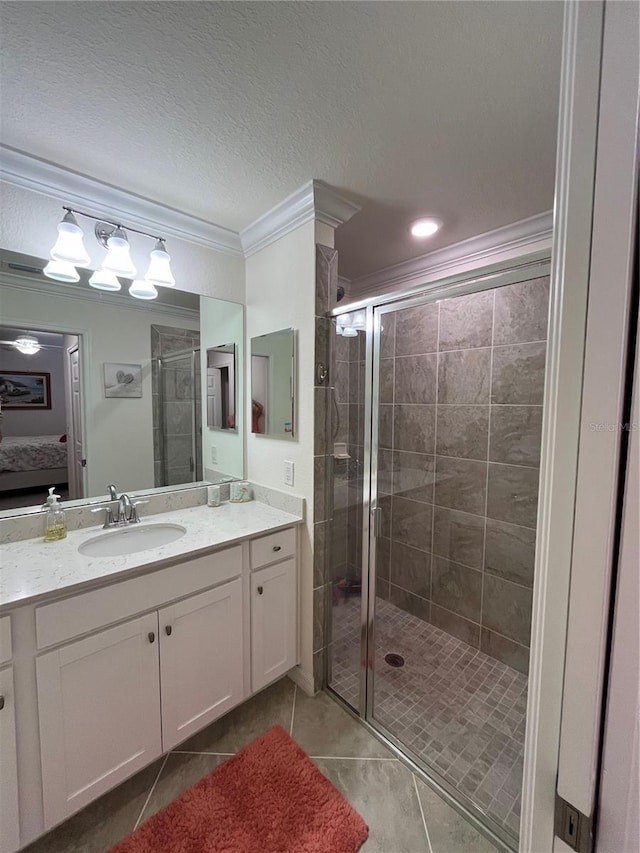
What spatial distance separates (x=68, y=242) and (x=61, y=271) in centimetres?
15

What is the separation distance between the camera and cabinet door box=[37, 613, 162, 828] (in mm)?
1080

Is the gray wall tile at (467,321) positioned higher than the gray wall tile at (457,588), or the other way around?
the gray wall tile at (467,321)

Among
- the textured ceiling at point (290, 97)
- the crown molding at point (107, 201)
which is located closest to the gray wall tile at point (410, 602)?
the textured ceiling at point (290, 97)

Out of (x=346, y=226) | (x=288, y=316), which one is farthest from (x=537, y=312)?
(x=288, y=316)

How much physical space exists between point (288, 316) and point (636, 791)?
1.77m

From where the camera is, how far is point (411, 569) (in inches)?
93.0

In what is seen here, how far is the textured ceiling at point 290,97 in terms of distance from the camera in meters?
0.87

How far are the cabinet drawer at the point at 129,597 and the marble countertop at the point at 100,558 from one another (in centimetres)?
4

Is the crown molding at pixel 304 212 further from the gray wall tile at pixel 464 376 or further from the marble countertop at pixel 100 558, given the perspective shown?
the marble countertop at pixel 100 558

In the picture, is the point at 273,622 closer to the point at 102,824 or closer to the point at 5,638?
the point at 102,824

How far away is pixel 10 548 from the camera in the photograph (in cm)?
136

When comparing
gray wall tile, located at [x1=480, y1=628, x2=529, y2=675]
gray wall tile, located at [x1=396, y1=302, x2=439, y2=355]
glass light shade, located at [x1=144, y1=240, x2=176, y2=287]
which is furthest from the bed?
gray wall tile, located at [x1=480, y1=628, x2=529, y2=675]

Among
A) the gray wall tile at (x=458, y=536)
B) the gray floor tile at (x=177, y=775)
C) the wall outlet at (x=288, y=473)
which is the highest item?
the wall outlet at (x=288, y=473)

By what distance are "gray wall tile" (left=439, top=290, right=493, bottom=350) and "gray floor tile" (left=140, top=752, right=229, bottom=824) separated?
2.35m
